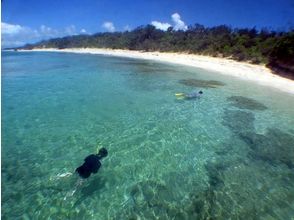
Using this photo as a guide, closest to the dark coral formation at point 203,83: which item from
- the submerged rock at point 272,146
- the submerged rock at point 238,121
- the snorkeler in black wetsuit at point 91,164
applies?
the submerged rock at point 238,121

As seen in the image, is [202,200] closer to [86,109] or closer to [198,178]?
[198,178]

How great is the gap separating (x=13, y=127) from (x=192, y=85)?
16540 mm

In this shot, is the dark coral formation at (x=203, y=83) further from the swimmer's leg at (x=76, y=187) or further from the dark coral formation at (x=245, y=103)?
the swimmer's leg at (x=76, y=187)

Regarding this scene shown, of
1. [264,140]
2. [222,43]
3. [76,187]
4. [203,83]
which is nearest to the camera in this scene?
[76,187]

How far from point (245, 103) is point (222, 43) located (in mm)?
36086

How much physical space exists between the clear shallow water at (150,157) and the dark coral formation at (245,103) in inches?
3.1

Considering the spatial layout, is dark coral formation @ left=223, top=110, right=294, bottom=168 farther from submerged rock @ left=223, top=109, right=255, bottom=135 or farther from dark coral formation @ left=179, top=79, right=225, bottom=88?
dark coral formation @ left=179, top=79, right=225, bottom=88

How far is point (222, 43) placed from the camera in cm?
5019

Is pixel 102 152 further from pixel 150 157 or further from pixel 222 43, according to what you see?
A: pixel 222 43

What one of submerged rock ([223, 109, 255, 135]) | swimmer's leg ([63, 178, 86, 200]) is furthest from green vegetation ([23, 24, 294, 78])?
swimmer's leg ([63, 178, 86, 200])

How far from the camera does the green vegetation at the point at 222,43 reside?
102 feet

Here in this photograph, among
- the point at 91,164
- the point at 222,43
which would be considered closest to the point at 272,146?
the point at 91,164

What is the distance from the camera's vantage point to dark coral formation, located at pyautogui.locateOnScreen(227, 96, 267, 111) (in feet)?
54.5

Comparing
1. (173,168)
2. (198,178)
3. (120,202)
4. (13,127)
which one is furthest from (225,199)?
(13,127)
